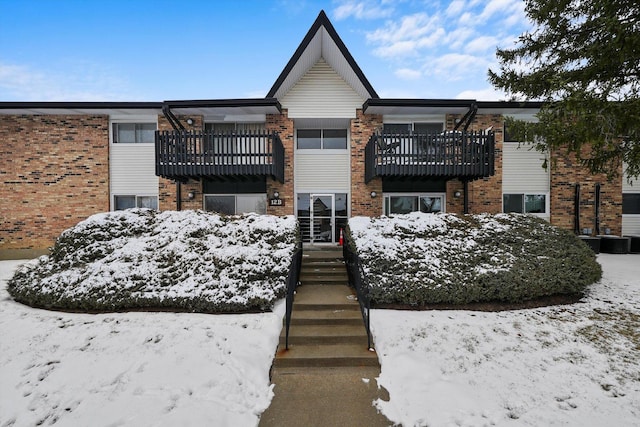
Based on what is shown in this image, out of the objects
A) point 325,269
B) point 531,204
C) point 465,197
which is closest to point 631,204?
point 531,204

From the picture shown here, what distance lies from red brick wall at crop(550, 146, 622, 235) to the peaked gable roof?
846 cm

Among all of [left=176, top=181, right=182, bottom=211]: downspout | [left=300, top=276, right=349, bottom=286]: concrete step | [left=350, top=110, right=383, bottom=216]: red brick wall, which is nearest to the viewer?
[left=300, top=276, right=349, bottom=286]: concrete step

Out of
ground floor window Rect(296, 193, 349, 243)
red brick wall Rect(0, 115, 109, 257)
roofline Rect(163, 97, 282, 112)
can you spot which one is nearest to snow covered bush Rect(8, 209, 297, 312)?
ground floor window Rect(296, 193, 349, 243)

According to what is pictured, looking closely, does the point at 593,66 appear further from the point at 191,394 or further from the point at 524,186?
the point at 191,394

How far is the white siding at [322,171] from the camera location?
1159 cm

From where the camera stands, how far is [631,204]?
11836 mm

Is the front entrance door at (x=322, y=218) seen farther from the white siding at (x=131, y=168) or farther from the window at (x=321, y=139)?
the white siding at (x=131, y=168)

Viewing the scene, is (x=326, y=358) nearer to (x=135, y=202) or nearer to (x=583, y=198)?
(x=135, y=202)

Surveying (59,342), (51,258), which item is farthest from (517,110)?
(51,258)

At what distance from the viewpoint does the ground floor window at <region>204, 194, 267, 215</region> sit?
1145 centimetres

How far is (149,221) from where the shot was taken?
25.1 ft

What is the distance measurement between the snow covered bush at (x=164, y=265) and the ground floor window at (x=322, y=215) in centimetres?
376

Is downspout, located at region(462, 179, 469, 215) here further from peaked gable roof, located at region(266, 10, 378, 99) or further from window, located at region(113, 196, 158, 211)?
window, located at region(113, 196, 158, 211)

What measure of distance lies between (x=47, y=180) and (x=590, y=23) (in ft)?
60.3
